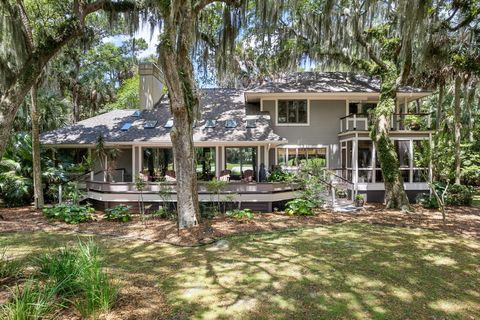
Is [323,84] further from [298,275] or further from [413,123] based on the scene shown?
[298,275]

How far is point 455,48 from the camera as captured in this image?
A: 12133mm

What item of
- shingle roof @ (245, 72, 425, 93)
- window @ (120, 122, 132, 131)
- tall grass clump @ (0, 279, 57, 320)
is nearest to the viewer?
tall grass clump @ (0, 279, 57, 320)

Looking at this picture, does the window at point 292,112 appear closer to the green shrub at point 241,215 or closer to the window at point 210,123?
the window at point 210,123

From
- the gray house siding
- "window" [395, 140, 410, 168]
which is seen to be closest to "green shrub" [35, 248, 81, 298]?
the gray house siding

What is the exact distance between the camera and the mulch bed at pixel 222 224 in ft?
27.7

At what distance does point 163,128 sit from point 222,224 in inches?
268

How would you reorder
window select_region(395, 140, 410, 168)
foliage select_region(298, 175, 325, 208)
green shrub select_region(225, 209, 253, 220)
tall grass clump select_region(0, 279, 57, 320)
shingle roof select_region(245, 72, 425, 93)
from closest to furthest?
tall grass clump select_region(0, 279, 57, 320)
green shrub select_region(225, 209, 253, 220)
foliage select_region(298, 175, 325, 208)
window select_region(395, 140, 410, 168)
shingle roof select_region(245, 72, 425, 93)

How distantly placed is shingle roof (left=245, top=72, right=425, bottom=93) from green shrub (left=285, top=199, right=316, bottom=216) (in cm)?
625

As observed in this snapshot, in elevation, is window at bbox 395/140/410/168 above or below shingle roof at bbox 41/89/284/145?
below

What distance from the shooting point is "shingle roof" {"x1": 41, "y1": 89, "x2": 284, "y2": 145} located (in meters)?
13.7

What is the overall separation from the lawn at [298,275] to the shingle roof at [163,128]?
19.9 ft

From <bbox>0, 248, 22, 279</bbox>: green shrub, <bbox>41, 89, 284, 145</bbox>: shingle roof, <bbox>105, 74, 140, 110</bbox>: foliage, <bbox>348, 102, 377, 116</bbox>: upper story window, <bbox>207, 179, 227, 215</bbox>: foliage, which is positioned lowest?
<bbox>0, 248, 22, 279</bbox>: green shrub

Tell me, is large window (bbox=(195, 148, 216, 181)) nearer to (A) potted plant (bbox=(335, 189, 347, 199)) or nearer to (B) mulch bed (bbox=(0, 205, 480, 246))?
(B) mulch bed (bbox=(0, 205, 480, 246))

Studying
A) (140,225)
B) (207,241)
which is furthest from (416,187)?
(140,225)
